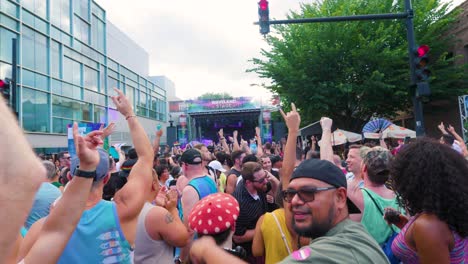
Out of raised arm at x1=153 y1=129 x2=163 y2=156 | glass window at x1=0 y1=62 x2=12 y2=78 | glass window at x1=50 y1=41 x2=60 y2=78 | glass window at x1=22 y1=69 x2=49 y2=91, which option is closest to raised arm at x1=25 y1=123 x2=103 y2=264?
raised arm at x1=153 y1=129 x2=163 y2=156

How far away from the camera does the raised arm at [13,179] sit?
822mm

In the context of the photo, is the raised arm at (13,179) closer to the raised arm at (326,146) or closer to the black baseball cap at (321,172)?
the black baseball cap at (321,172)

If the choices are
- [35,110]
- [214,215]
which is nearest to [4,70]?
[35,110]

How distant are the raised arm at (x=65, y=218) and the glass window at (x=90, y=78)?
28.6 meters

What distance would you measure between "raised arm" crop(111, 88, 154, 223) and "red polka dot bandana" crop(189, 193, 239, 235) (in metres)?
0.57

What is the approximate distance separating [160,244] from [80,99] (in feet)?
87.5

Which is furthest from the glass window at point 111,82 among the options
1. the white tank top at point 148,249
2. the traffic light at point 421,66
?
the white tank top at point 148,249

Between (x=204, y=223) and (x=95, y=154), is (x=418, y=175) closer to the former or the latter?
(x=204, y=223)

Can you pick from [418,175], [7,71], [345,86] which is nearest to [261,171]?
[418,175]

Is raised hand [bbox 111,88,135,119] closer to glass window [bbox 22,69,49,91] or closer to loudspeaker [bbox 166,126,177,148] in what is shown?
loudspeaker [bbox 166,126,177,148]

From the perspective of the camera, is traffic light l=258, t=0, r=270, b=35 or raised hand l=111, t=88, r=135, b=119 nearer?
raised hand l=111, t=88, r=135, b=119

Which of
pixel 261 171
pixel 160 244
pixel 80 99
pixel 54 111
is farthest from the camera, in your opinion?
pixel 80 99

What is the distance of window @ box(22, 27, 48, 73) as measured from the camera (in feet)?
66.9

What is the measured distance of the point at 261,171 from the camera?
4.28 metres
